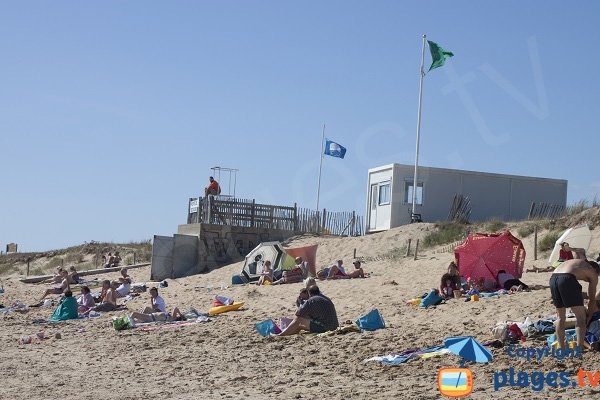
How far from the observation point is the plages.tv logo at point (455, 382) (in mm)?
9250

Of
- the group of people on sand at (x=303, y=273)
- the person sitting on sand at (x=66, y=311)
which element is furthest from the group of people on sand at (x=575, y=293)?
the person sitting on sand at (x=66, y=311)

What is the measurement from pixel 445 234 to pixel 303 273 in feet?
16.0

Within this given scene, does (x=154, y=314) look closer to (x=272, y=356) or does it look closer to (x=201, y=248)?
(x=272, y=356)

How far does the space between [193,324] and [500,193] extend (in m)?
15.8

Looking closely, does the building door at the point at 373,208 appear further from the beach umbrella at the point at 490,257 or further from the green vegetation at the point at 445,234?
the beach umbrella at the point at 490,257

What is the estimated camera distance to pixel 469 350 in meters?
10.6

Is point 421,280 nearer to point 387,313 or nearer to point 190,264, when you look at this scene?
point 387,313

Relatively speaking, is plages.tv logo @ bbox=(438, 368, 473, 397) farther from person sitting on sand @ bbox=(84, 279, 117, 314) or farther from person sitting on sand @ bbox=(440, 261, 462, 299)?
person sitting on sand @ bbox=(84, 279, 117, 314)

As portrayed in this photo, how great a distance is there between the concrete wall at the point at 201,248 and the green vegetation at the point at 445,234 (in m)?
6.00

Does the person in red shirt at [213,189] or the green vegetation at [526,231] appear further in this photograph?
the person in red shirt at [213,189]

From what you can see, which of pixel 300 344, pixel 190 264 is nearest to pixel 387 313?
pixel 300 344

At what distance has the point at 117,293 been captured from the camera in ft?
76.4

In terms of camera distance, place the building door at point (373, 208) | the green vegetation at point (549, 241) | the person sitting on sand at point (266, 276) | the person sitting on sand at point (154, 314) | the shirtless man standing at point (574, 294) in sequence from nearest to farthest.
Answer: the shirtless man standing at point (574, 294) < the person sitting on sand at point (154, 314) < the green vegetation at point (549, 241) < the person sitting on sand at point (266, 276) < the building door at point (373, 208)

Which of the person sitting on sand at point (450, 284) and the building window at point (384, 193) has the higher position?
the building window at point (384, 193)
